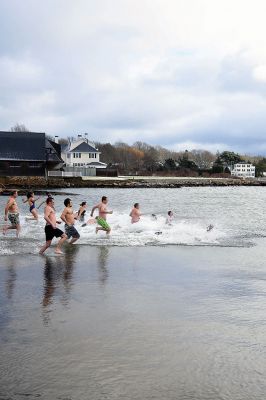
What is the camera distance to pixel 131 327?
7121mm

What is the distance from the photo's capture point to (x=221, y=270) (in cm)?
1198

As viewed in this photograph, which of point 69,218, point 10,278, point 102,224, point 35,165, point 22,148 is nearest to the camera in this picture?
point 10,278

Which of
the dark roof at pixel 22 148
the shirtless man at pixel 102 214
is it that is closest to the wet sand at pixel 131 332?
the shirtless man at pixel 102 214

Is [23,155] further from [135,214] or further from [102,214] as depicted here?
[102,214]

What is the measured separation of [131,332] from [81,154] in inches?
3745

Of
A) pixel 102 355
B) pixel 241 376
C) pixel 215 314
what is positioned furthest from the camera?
pixel 215 314

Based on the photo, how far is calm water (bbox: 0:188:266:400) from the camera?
17.2ft

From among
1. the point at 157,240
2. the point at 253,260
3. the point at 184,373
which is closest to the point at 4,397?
the point at 184,373

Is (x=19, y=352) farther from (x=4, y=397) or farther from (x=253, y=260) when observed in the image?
(x=253, y=260)

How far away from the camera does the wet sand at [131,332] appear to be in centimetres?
523

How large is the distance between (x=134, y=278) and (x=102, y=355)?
472cm

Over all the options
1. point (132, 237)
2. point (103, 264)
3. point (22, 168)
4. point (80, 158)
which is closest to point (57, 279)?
point (103, 264)

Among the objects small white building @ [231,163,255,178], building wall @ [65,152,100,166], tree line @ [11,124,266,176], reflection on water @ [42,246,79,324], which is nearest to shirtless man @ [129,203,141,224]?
reflection on water @ [42,246,79,324]

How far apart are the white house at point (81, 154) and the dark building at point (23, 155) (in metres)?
21.2
